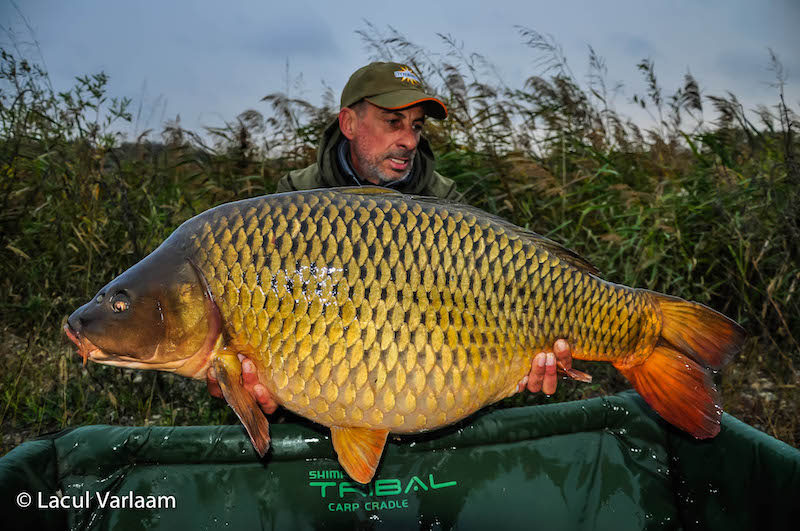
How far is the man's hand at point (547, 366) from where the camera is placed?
133cm

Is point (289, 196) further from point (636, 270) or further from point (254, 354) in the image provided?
point (636, 270)

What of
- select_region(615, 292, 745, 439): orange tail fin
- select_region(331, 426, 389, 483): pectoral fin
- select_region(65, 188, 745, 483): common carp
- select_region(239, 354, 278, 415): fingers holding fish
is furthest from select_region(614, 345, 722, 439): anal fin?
select_region(239, 354, 278, 415): fingers holding fish

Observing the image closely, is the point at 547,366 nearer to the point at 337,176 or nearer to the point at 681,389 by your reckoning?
the point at 681,389

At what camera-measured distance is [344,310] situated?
3.89 ft

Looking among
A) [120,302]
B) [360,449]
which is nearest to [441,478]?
[360,449]

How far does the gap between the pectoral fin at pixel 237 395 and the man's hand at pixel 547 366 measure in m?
0.56

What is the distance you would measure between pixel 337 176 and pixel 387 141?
21cm

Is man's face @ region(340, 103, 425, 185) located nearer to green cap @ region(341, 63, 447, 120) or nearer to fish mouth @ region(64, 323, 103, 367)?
green cap @ region(341, 63, 447, 120)

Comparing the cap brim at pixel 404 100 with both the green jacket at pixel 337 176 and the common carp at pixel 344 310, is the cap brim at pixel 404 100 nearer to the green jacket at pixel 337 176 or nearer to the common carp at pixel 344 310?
the green jacket at pixel 337 176

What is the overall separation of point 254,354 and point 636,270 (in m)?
1.93

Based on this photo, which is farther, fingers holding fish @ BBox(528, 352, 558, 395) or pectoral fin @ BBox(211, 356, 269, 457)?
fingers holding fish @ BBox(528, 352, 558, 395)

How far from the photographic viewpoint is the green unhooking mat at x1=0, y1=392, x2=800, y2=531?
1471 millimetres

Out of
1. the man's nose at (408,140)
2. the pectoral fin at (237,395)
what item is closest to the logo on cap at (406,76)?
the man's nose at (408,140)

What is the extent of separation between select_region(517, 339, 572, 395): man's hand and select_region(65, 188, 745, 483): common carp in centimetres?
5
